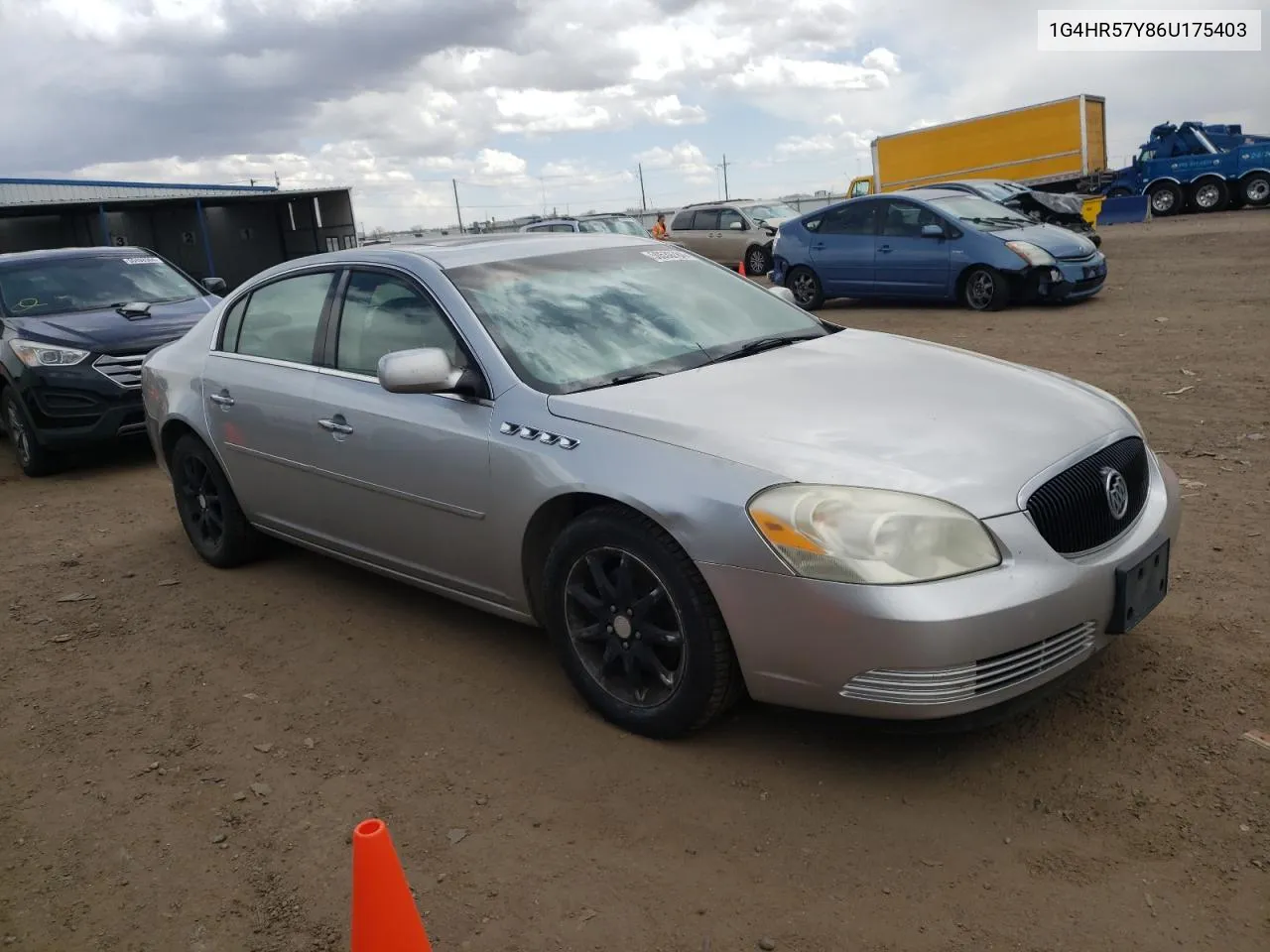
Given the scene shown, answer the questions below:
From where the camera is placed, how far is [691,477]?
2.98 m

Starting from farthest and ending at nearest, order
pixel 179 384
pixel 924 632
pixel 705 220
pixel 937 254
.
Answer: pixel 705 220 → pixel 937 254 → pixel 179 384 → pixel 924 632

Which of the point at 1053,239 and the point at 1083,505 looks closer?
the point at 1083,505

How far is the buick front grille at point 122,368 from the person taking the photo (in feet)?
25.6

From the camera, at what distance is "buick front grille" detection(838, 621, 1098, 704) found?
270 centimetres

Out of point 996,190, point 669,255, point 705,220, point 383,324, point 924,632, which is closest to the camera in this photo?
point 924,632

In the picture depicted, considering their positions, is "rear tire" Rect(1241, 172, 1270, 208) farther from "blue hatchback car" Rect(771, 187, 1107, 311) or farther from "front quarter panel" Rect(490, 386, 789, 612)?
"front quarter panel" Rect(490, 386, 789, 612)

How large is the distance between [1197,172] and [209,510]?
2912cm

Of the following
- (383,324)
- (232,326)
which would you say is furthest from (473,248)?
(232,326)

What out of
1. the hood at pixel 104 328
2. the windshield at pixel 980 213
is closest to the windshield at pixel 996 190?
the windshield at pixel 980 213

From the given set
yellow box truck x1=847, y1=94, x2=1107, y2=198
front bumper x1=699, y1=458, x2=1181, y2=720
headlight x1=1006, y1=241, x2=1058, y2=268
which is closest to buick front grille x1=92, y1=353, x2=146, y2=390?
front bumper x1=699, y1=458, x2=1181, y2=720

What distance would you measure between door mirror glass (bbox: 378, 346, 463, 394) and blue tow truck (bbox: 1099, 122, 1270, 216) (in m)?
28.5

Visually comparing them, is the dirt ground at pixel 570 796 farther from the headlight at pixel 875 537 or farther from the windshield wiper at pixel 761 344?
the windshield wiper at pixel 761 344

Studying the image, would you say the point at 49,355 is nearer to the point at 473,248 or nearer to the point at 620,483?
the point at 473,248

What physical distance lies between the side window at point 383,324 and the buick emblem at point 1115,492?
2.12m
